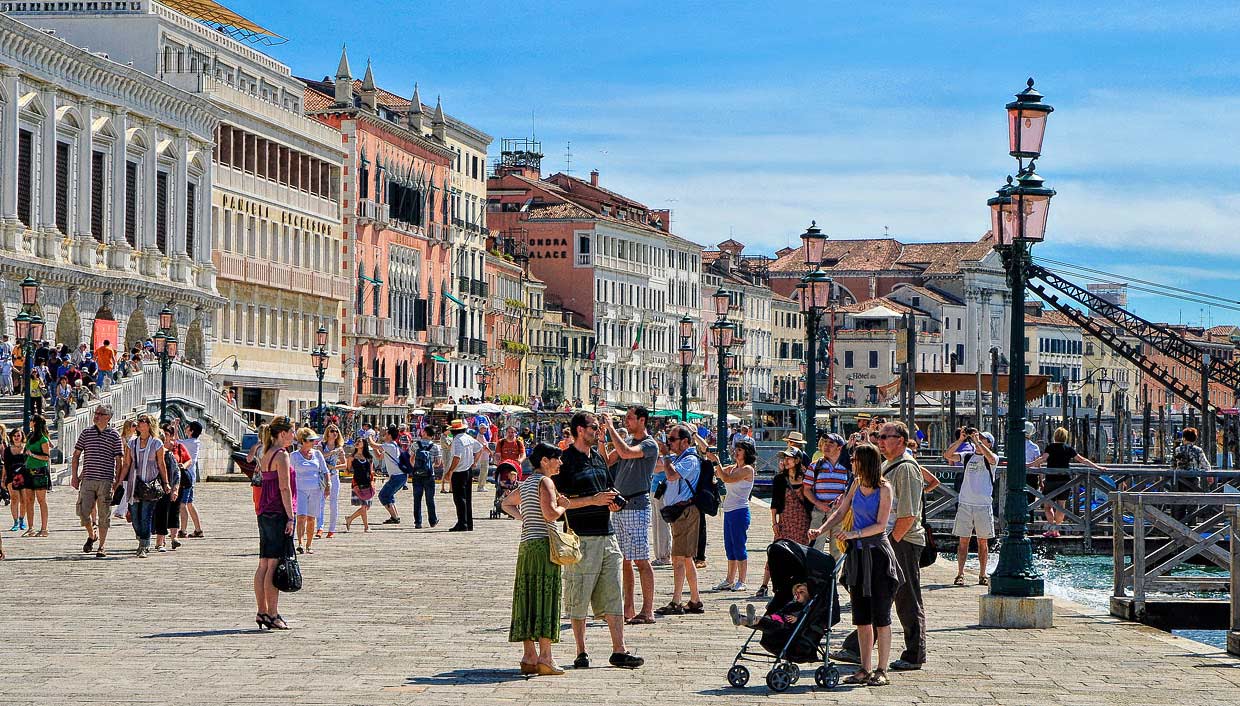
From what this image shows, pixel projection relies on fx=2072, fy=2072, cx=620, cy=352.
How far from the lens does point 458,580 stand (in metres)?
19.7

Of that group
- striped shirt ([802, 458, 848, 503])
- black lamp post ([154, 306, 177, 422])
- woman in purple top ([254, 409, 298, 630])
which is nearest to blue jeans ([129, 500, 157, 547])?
woman in purple top ([254, 409, 298, 630])

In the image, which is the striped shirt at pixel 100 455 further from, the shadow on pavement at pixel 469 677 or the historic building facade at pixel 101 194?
the historic building facade at pixel 101 194

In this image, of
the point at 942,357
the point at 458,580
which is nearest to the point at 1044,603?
the point at 458,580

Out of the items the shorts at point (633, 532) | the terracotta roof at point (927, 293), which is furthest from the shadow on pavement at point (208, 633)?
the terracotta roof at point (927, 293)

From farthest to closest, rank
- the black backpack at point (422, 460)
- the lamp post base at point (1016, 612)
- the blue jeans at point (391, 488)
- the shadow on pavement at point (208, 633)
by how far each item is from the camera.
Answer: the blue jeans at point (391, 488), the black backpack at point (422, 460), the lamp post base at point (1016, 612), the shadow on pavement at point (208, 633)

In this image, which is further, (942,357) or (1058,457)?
(942,357)

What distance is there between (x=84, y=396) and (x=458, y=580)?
2387 cm

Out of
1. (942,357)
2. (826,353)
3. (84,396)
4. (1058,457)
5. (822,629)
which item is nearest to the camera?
(822,629)

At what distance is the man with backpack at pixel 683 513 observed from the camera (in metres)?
16.8

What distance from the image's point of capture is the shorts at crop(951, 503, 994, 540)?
800 inches

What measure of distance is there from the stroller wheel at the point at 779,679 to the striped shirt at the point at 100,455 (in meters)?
11.6

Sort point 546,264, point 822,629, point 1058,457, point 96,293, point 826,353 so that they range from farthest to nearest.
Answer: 1. point 826,353
2. point 546,264
3. point 96,293
4. point 1058,457
5. point 822,629

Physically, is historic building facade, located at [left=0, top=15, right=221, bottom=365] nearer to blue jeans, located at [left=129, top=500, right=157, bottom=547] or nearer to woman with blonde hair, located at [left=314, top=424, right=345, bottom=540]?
woman with blonde hair, located at [left=314, top=424, right=345, bottom=540]

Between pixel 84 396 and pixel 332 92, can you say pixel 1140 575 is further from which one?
pixel 332 92
